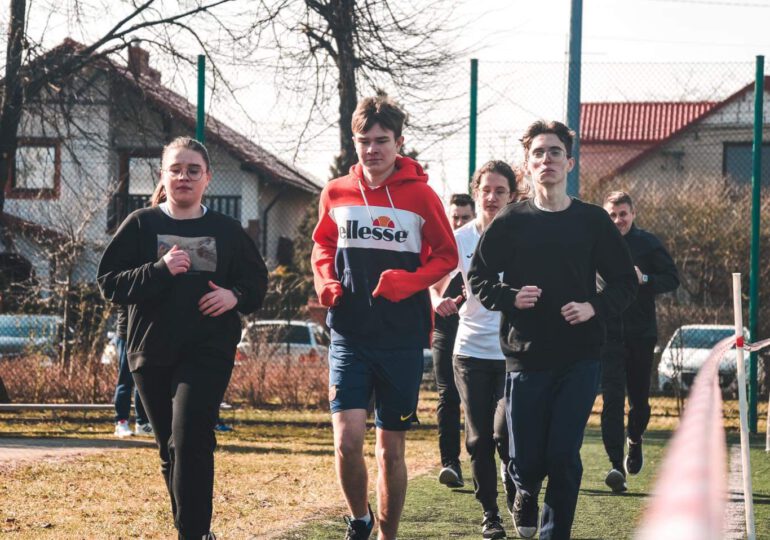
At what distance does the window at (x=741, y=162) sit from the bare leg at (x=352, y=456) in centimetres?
970

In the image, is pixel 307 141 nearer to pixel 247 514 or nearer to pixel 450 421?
pixel 450 421

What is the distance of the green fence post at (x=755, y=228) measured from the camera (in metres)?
11.7

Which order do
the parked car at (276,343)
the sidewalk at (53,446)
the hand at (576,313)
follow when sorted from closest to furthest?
the hand at (576,313) → the sidewalk at (53,446) → the parked car at (276,343)

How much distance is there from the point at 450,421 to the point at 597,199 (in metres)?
19.1

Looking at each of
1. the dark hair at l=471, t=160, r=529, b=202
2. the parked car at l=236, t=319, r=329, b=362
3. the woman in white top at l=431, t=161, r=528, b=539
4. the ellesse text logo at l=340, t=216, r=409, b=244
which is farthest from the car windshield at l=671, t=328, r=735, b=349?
the ellesse text logo at l=340, t=216, r=409, b=244

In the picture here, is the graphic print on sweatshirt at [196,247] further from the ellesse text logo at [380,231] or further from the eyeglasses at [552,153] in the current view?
the eyeglasses at [552,153]

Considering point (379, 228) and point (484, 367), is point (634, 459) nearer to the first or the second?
point (484, 367)

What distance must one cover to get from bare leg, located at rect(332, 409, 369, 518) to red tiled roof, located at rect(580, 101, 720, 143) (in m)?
16.9

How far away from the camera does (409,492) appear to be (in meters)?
7.48

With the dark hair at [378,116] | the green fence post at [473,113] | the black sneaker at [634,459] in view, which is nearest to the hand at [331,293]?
the dark hair at [378,116]

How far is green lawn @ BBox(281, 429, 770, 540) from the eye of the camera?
235 inches

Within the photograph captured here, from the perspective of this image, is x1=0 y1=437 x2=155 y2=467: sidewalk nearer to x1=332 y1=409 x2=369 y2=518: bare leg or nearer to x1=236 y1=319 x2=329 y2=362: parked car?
x1=332 y1=409 x2=369 y2=518: bare leg

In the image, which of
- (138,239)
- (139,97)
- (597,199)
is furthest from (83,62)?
(597,199)

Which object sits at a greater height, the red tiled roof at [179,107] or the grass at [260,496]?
Answer: the red tiled roof at [179,107]
